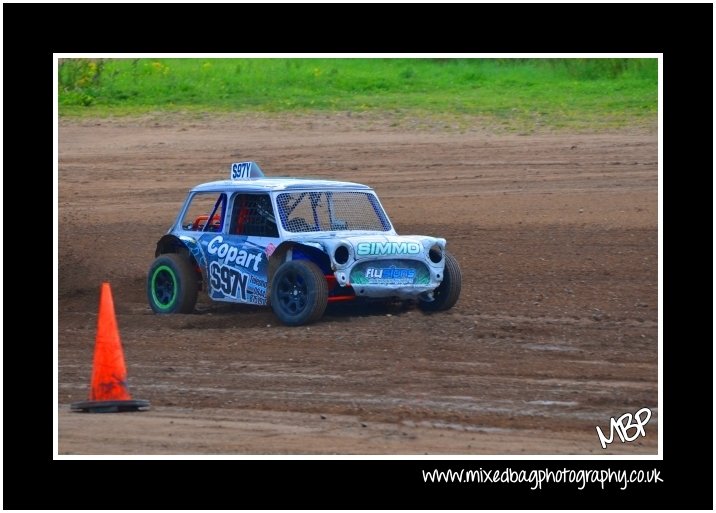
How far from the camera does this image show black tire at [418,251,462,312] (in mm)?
14414

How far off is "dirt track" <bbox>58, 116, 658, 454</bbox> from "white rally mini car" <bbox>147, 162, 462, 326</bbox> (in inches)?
11.6

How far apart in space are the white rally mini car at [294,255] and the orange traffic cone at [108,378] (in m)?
3.04

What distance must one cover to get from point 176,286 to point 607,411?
5.77 m

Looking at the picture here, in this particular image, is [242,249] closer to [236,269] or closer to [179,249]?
[236,269]

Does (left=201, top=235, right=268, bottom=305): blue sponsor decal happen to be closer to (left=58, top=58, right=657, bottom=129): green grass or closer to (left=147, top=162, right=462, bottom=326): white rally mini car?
(left=147, top=162, right=462, bottom=326): white rally mini car

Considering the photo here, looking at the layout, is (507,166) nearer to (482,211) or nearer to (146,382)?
(482,211)

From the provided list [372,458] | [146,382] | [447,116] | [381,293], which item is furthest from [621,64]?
[372,458]

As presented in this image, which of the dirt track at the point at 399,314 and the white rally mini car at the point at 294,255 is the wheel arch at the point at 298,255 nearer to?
the white rally mini car at the point at 294,255

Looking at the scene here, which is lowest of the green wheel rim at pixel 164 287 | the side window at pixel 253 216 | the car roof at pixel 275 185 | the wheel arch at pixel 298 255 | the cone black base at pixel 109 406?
the cone black base at pixel 109 406

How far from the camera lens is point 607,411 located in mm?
10617

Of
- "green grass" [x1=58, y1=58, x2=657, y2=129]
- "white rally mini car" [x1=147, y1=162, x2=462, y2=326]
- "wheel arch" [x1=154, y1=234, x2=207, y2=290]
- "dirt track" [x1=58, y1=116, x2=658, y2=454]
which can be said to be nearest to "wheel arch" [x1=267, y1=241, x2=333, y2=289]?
"white rally mini car" [x1=147, y1=162, x2=462, y2=326]

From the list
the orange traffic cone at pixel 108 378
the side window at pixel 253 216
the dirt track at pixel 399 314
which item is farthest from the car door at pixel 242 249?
the orange traffic cone at pixel 108 378

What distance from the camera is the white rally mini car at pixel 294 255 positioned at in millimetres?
13727

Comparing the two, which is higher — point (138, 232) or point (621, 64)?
point (621, 64)
